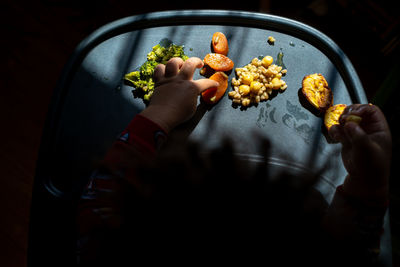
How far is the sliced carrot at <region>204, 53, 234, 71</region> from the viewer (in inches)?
24.2

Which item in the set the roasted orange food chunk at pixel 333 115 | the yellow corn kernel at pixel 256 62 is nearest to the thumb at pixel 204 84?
the yellow corn kernel at pixel 256 62

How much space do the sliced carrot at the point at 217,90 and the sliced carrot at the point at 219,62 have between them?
2cm

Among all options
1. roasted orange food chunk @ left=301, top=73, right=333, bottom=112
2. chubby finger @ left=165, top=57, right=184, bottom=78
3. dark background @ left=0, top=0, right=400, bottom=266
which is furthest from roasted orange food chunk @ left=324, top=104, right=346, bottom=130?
dark background @ left=0, top=0, right=400, bottom=266

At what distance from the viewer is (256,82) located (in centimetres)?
59

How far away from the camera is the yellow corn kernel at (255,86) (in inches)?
23.0

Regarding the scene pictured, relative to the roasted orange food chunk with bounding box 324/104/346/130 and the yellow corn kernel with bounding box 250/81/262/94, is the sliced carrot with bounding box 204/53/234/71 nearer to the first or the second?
the yellow corn kernel with bounding box 250/81/262/94

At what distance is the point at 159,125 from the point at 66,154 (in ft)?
0.77

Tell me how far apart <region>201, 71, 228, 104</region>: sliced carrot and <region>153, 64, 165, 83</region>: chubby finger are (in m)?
0.10

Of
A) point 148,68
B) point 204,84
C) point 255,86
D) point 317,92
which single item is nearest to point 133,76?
point 148,68

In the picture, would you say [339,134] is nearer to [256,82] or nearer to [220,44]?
[256,82]

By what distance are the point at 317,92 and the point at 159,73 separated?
0.34m

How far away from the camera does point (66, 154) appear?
600mm

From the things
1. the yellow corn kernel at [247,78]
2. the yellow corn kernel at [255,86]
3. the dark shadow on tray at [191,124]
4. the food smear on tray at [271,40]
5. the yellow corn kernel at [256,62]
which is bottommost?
the dark shadow on tray at [191,124]

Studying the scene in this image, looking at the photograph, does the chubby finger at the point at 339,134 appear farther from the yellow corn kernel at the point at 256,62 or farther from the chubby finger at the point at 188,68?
A: the chubby finger at the point at 188,68
